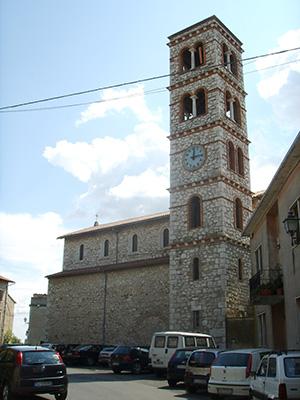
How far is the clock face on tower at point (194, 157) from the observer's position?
2798cm

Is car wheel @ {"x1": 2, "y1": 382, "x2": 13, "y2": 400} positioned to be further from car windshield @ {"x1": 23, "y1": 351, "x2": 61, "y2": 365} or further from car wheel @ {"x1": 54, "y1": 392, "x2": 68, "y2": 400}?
car wheel @ {"x1": 54, "y1": 392, "x2": 68, "y2": 400}

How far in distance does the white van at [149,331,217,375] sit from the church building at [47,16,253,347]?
487cm

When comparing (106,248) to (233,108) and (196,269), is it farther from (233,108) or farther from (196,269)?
(233,108)

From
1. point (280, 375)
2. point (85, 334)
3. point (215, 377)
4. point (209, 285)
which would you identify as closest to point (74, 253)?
point (85, 334)

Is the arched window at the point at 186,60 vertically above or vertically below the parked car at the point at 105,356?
above

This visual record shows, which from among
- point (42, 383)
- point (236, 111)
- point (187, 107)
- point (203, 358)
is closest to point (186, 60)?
point (187, 107)

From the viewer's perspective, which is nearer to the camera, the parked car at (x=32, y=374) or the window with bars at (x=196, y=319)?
the parked car at (x=32, y=374)

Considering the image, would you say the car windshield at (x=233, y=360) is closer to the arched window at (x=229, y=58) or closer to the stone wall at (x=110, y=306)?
the stone wall at (x=110, y=306)

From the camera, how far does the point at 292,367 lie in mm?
8656

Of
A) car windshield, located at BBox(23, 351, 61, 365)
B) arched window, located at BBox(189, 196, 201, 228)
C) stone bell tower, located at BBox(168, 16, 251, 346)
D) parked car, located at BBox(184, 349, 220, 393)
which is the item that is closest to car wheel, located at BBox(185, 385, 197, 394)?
parked car, located at BBox(184, 349, 220, 393)

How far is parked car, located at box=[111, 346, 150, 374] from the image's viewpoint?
846 inches

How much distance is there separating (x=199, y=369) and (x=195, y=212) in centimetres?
1420

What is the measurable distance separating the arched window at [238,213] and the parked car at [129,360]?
9780 millimetres

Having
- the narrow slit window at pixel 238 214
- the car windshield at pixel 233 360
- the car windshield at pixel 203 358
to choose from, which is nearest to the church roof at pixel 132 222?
the narrow slit window at pixel 238 214
